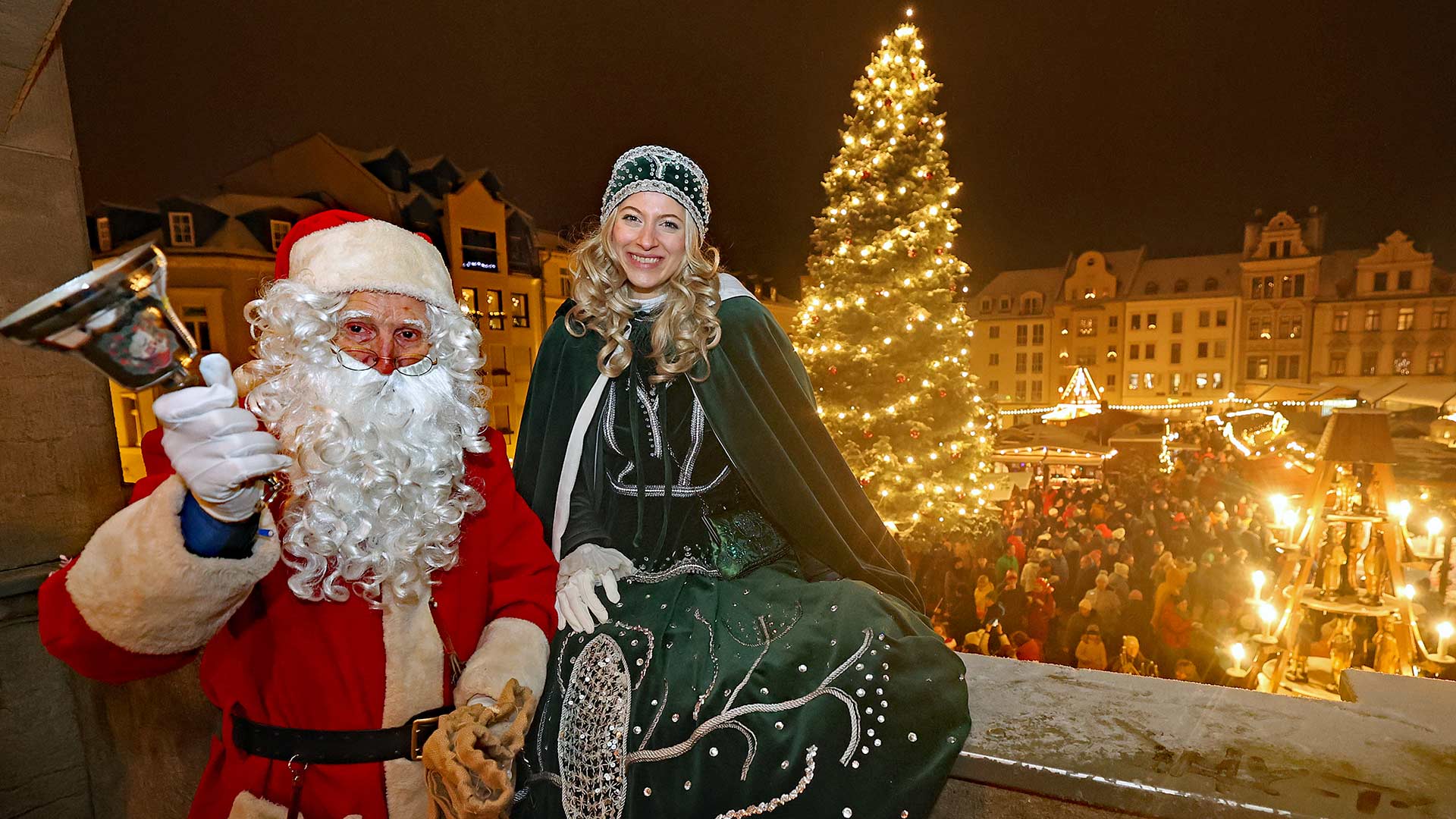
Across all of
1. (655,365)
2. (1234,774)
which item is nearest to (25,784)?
(655,365)

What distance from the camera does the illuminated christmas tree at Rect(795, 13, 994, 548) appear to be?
1033 cm

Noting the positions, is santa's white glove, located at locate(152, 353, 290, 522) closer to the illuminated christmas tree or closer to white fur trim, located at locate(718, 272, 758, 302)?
white fur trim, located at locate(718, 272, 758, 302)

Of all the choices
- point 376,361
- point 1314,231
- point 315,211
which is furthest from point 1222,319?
point 376,361

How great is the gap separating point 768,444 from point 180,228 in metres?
17.6

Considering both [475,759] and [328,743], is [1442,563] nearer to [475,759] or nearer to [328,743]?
[475,759]

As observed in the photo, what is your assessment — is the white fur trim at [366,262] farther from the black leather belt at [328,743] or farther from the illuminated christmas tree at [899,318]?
the illuminated christmas tree at [899,318]

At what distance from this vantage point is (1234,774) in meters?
1.89

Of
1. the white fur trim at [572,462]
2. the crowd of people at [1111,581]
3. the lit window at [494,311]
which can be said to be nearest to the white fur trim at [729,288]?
the white fur trim at [572,462]

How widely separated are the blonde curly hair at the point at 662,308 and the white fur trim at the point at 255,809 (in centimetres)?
152

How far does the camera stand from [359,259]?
6.07 ft

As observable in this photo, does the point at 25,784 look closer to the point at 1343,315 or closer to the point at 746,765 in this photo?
the point at 746,765

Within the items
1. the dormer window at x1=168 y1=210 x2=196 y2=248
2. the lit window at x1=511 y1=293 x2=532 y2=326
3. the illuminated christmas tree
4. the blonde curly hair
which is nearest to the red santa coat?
the blonde curly hair

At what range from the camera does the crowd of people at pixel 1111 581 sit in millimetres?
6848

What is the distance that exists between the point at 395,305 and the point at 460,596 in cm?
83
